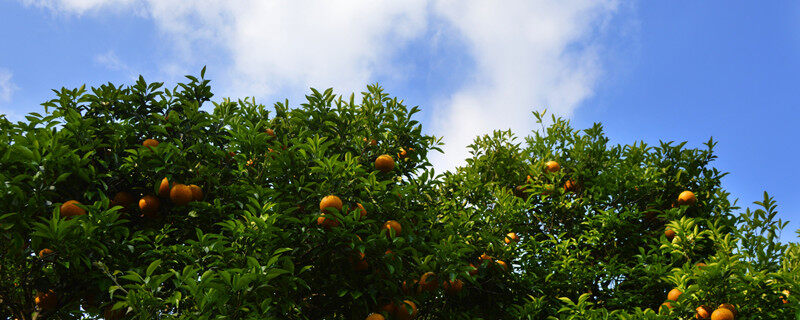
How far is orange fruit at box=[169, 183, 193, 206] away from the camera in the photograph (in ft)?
16.3

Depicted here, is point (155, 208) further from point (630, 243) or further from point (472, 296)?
point (630, 243)

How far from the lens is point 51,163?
4609mm

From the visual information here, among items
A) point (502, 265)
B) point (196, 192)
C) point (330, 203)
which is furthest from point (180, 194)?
point (502, 265)

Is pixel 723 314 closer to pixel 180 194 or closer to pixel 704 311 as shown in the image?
pixel 704 311

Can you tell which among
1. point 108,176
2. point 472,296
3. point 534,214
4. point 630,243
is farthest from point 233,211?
point 630,243

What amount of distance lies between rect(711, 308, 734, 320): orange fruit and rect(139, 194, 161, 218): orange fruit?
535cm

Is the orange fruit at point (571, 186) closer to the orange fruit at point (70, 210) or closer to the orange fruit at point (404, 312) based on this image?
the orange fruit at point (404, 312)

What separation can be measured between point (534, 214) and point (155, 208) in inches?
196

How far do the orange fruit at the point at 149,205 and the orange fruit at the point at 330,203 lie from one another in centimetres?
162

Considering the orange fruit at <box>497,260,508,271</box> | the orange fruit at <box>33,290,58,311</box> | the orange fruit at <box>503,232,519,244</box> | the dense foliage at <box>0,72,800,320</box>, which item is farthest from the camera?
the orange fruit at <box>503,232,519,244</box>

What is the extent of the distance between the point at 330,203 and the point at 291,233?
0.46 m

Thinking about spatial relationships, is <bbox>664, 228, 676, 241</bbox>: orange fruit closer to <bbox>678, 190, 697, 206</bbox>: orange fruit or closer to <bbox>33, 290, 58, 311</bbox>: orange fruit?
<bbox>678, 190, 697, 206</bbox>: orange fruit

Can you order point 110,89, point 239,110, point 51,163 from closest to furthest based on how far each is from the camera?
1. point 51,163
2. point 110,89
3. point 239,110

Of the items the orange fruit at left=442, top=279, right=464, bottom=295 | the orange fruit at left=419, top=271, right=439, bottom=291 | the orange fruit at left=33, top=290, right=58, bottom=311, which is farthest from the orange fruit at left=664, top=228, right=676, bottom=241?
the orange fruit at left=33, top=290, right=58, bottom=311
